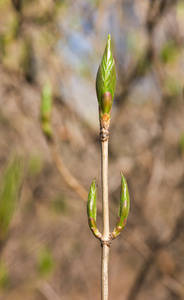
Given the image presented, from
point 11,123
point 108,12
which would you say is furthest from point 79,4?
point 11,123

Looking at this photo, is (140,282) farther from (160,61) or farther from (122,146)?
(160,61)

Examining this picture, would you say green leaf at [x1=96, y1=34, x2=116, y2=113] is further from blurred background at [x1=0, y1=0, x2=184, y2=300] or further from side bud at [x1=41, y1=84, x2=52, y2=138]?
A: blurred background at [x1=0, y1=0, x2=184, y2=300]

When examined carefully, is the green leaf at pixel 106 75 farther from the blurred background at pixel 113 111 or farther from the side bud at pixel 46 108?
the blurred background at pixel 113 111

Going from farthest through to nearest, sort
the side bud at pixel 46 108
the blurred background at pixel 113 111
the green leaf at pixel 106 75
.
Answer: the blurred background at pixel 113 111 < the side bud at pixel 46 108 < the green leaf at pixel 106 75

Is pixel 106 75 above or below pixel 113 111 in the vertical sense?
above

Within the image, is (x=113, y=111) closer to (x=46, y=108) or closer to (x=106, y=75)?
(x=46, y=108)

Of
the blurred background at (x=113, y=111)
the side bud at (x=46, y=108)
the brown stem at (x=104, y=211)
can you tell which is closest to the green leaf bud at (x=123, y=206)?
the brown stem at (x=104, y=211)

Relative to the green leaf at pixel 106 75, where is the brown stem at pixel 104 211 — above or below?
below

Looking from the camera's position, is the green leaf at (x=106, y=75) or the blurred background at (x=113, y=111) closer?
the green leaf at (x=106, y=75)

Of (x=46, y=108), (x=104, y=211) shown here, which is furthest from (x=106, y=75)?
(x=46, y=108)
